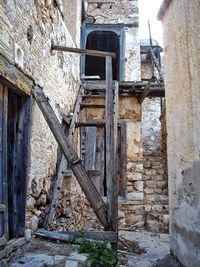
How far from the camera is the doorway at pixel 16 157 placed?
11.2 feet

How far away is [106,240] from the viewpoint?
3480mm

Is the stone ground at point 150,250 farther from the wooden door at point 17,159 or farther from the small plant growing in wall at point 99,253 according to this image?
the wooden door at point 17,159

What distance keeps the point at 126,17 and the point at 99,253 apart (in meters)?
8.82

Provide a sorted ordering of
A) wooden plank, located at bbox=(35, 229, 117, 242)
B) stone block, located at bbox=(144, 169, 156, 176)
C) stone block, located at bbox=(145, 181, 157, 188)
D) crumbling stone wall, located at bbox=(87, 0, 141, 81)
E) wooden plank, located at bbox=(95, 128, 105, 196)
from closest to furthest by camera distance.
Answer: wooden plank, located at bbox=(35, 229, 117, 242) < wooden plank, located at bbox=(95, 128, 105, 196) < stone block, located at bbox=(145, 181, 157, 188) < stone block, located at bbox=(144, 169, 156, 176) < crumbling stone wall, located at bbox=(87, 0, 141, 81)

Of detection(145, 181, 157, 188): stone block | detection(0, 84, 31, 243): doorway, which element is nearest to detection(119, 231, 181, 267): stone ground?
detection(145, 181, 157, 188): stone block

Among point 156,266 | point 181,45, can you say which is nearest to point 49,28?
point 181,45

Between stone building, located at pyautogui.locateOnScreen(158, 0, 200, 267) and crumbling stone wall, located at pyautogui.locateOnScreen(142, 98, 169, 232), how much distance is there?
3413mm

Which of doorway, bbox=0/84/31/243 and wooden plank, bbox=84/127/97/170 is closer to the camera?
doorway, bbox=0/84/31/243

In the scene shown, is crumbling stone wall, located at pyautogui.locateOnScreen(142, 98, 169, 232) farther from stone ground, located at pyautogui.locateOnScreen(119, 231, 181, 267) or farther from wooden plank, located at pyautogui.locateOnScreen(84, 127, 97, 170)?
wooden plank, located at pyautogui.locateOnScreen(84, 127, 97, 170)

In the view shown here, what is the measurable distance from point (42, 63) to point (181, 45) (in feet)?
6.40

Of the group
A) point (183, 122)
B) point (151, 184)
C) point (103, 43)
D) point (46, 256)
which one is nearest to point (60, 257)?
point (46, 256)

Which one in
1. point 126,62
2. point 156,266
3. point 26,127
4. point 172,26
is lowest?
point 156,266

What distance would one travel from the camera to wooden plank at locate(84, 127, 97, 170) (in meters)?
7.66

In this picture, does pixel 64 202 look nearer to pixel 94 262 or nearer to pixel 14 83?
pixel 94 262
